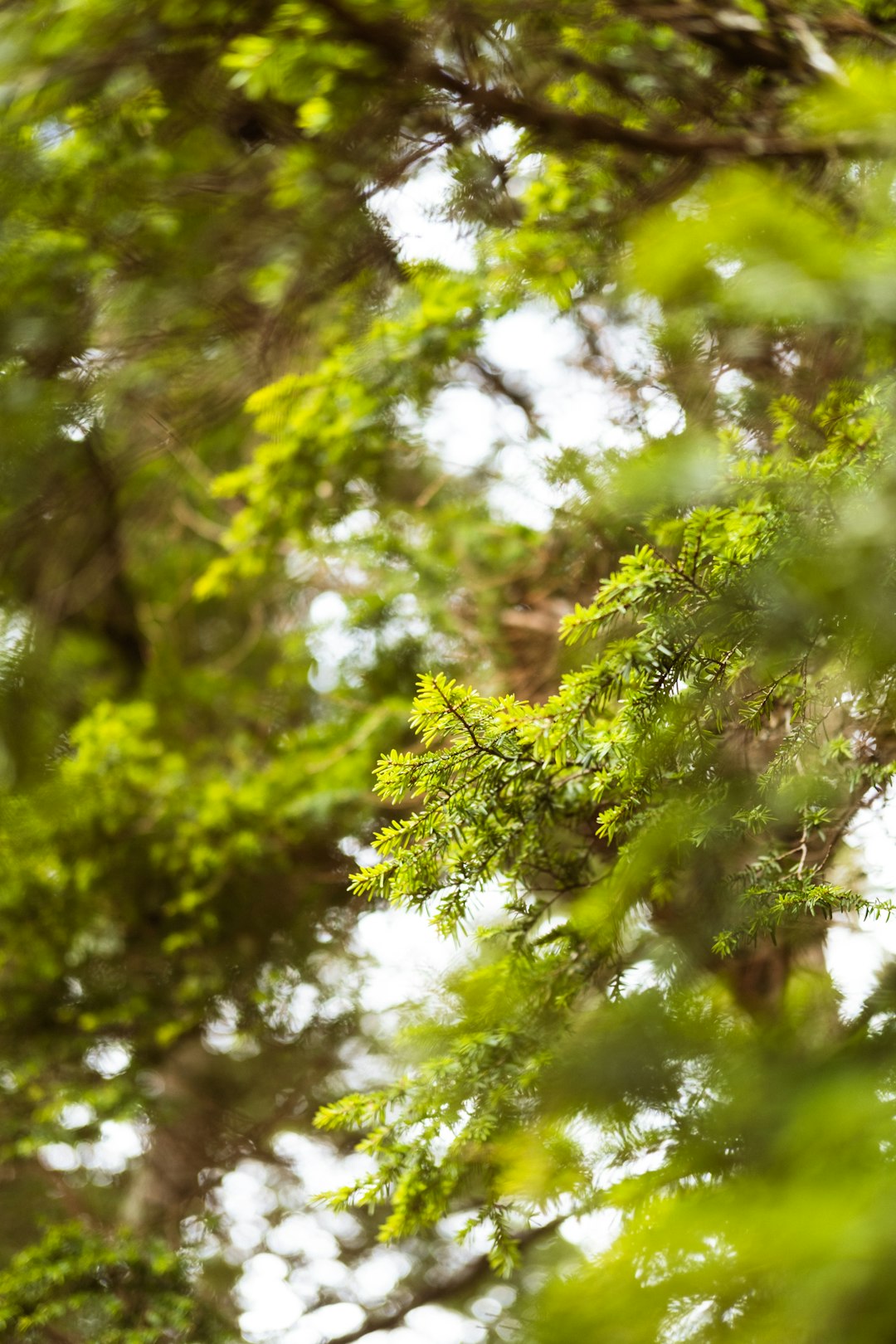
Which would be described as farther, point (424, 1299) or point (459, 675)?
point (424, 1299)

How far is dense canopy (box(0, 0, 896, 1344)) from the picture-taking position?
3.71 feet

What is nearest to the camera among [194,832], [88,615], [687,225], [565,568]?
[687,225]

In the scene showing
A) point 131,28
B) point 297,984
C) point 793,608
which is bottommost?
point 297,984

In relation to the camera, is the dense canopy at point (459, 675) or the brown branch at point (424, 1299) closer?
the dense canopy at point (459, 675)

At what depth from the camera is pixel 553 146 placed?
7.18 ft

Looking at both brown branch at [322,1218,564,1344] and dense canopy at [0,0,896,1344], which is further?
brown branch at [322,1218,564,1344]

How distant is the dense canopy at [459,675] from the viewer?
1.13 metres

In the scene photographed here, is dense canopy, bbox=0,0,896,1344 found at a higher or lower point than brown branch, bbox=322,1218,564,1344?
higher

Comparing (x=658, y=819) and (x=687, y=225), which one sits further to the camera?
(x=687, y=225)

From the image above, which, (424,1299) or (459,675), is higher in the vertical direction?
(459,675)

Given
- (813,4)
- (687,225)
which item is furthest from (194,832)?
(813,4)

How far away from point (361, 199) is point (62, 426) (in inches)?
36.7

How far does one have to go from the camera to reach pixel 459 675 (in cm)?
290

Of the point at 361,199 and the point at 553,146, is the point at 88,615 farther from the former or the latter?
the point at 553,146
